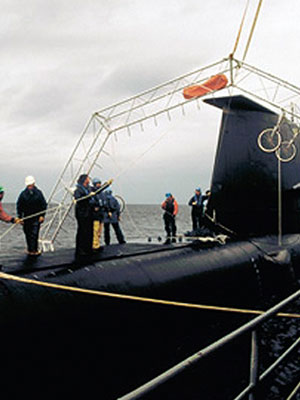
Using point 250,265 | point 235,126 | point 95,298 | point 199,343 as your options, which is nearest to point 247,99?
point 235,126

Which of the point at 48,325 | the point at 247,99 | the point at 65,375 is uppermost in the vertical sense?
Result: the point at 247,99

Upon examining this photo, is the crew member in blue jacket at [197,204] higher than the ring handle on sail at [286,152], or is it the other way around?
the ring handle on sail at [286,152]

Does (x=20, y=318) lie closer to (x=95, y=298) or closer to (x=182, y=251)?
(x=95, y=298)

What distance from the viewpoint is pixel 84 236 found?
7723mm

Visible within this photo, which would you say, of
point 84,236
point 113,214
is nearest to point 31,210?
point 84,236

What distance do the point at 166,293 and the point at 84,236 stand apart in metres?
2.24

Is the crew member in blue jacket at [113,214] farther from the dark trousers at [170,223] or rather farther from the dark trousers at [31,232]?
the dark trousers at [170,223]

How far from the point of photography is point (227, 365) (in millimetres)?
6633

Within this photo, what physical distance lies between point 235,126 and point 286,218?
11.5ft

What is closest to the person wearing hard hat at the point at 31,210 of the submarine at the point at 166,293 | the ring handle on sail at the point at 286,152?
the submarine at the point at 166,293

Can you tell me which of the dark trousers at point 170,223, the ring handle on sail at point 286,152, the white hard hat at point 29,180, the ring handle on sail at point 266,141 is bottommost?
the dark trousers at point 170,223

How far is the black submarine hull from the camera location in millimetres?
4352

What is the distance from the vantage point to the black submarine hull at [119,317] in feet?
14.3

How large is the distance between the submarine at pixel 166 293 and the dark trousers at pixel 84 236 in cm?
34
